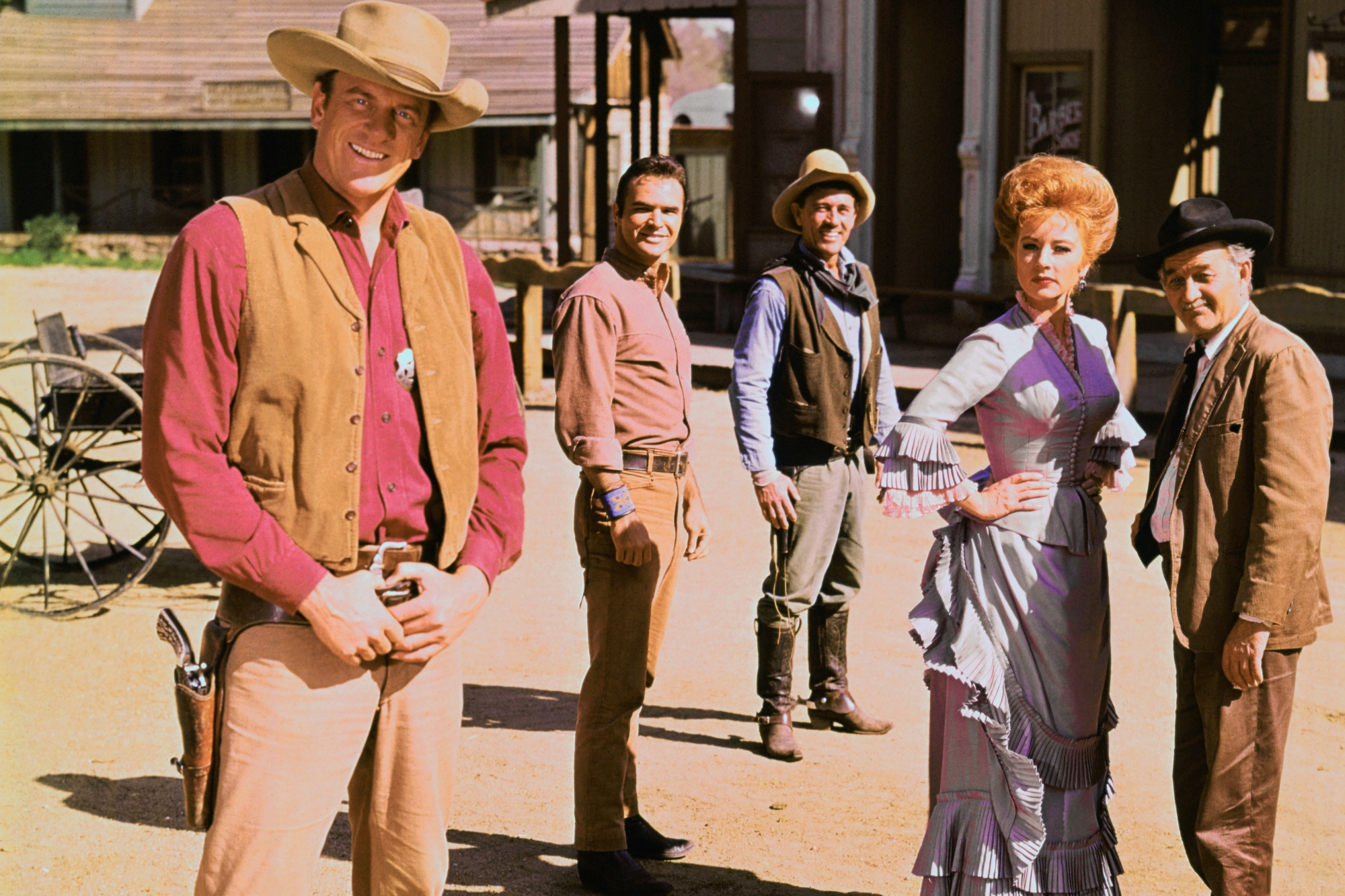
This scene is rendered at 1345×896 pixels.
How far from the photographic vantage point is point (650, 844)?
14.9ft

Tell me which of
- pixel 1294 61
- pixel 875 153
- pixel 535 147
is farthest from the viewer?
pixel 535 147

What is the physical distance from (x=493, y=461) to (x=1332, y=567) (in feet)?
19.5

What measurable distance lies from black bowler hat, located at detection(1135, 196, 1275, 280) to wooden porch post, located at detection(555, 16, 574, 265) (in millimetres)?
15373

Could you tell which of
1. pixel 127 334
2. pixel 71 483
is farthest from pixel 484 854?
pixel 127 334

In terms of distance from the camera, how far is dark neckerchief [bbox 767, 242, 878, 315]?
5453 millimetres

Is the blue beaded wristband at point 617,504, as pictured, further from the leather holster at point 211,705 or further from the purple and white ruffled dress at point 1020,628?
the leather holster at point 211,705

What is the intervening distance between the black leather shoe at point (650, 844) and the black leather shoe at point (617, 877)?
0.20m

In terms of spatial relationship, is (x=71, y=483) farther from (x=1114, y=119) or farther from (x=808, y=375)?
(x=1114, y=119)

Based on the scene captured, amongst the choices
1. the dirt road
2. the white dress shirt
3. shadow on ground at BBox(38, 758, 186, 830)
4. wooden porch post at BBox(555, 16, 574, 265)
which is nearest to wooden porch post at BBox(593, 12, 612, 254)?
wooden porch post at BBox(555, 16, 574, 265)

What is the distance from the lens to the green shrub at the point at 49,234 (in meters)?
29.5

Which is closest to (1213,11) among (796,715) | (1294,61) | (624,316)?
(1294,61)

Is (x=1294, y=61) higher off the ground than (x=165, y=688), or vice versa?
(x=1294, y=61)

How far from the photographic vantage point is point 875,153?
17391mm

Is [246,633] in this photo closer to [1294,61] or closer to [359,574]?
[359,574]
